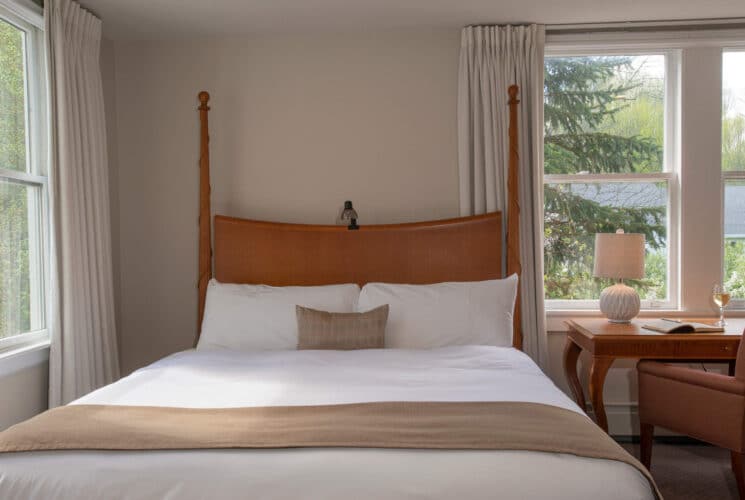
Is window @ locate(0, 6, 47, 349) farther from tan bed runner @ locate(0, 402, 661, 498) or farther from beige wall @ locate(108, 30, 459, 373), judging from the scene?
tan bed runner @ locate(0, 402, 661, 498)

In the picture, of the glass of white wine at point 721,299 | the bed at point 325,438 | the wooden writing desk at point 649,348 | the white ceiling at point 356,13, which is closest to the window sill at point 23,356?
the bed at point 325,438

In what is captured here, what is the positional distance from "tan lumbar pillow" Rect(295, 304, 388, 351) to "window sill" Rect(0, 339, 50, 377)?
1.28 meters

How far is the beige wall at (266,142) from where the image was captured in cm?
367

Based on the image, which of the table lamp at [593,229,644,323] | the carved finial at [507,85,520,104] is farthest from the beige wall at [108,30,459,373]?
the table lamp at [593,229,644,323]

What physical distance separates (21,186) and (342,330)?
175 centimetres

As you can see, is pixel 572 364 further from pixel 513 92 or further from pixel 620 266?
pixel 513 92

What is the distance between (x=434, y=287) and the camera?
3.26 m

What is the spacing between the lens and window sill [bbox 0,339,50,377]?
2.68 m

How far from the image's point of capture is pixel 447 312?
3.11 m

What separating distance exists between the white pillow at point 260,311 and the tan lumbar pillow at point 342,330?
15 cm

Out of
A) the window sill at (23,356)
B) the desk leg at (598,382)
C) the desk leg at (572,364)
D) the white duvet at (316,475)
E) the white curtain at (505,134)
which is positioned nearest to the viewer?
the white duvet at (316,475)

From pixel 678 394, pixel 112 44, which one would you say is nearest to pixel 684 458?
pixel 678 394

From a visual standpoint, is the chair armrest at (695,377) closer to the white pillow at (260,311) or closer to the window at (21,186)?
the white pillow at (260,311)

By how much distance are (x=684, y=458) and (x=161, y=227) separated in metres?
3.41
